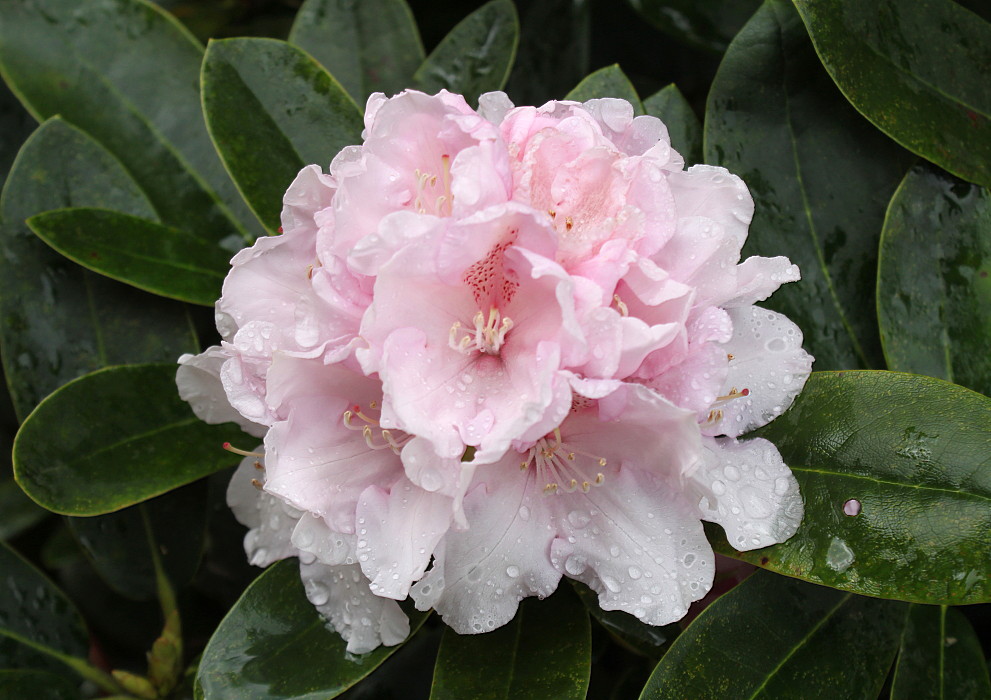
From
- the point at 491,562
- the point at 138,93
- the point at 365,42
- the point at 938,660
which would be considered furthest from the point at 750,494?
the point at 138,93

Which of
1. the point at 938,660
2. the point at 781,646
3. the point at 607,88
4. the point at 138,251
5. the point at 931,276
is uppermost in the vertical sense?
the point at 607,88

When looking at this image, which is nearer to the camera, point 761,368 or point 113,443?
point 761,368

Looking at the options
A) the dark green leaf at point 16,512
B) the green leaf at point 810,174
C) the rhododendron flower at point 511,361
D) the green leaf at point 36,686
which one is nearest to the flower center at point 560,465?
the rhododendron flower at point 511,361

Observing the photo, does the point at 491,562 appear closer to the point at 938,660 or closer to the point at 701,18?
the point at 938,660

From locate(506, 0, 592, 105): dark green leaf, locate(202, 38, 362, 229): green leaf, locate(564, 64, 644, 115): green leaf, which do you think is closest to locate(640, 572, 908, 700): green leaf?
locate(564, 64, 644, 115): green leaf

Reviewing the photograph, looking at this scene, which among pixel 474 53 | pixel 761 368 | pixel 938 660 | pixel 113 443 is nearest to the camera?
pixel 761 368

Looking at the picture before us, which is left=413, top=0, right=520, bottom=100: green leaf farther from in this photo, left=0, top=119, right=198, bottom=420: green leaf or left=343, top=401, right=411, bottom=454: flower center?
left=343, top=401, right=411, bottom=454: flower center

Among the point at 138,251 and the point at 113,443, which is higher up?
the point at 138,251

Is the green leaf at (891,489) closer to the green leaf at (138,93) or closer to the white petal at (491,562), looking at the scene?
the white petal at (491,562)
